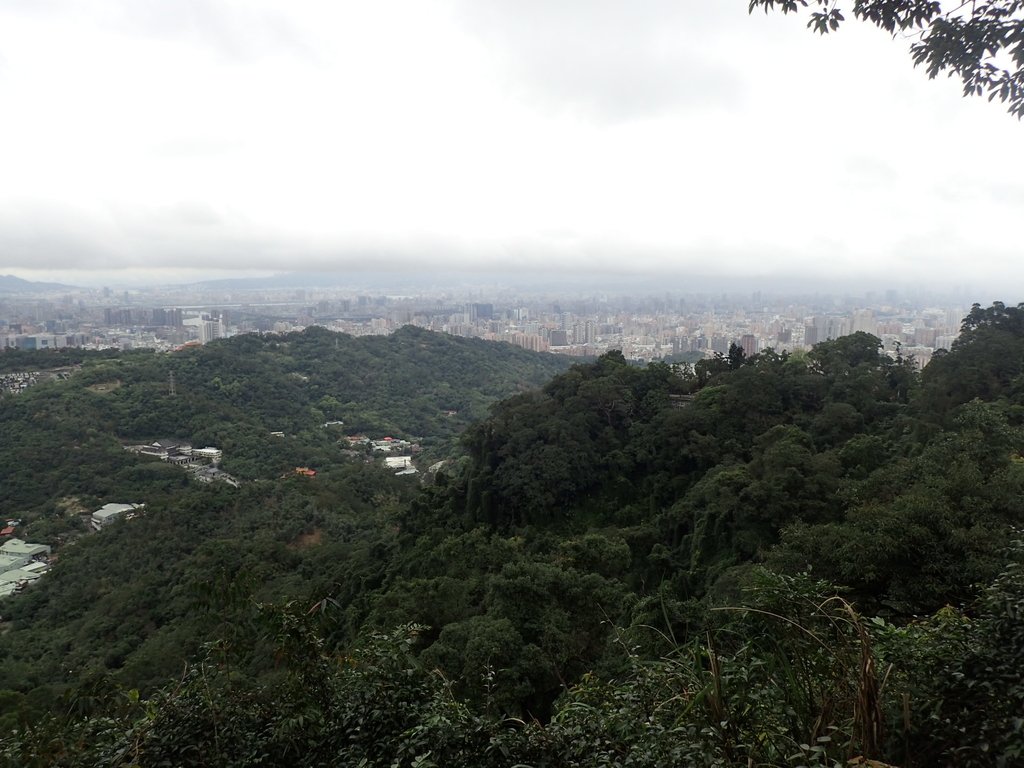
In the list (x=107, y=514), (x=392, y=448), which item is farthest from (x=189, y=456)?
(x=392, y=448)

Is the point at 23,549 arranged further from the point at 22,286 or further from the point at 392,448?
the point at 22,286

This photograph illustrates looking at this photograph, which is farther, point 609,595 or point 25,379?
point 25,379

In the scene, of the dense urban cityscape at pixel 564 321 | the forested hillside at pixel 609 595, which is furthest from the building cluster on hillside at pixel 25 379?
the forested hillside at pixel 609 595

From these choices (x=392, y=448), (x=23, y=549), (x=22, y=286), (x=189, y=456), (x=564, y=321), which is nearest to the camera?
(x=23, y=549)

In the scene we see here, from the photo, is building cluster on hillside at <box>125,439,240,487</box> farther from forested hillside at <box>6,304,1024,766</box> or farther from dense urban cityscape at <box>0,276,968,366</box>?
dense urban cityscape at <box>0,276,968,366</box>

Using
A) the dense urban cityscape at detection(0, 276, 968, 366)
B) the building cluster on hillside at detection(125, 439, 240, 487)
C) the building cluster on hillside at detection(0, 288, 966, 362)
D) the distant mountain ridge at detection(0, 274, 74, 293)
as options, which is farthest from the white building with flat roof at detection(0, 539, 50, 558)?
the distant mountain ridge at detection(0, 274, 74, 293)

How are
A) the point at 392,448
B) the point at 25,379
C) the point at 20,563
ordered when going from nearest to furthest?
the point at 20,563
the point at 25,379
the point at 392,448

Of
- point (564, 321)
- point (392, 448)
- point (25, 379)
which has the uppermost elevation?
point (564, 321)
